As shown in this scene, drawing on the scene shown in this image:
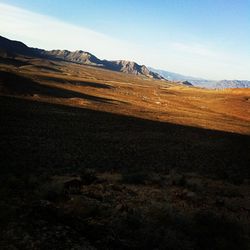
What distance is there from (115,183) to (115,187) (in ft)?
4.41

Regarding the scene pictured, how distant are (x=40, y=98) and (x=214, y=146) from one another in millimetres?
20392

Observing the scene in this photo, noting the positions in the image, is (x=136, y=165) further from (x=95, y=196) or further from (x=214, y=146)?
(x=214, y=146)

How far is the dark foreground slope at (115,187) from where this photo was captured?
8961 millimetres

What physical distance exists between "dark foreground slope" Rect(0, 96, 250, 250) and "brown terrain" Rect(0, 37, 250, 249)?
33mm

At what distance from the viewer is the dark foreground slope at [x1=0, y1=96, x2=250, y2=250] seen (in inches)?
353

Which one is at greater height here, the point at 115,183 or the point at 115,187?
the point at 115,187

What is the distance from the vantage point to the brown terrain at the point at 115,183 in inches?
356

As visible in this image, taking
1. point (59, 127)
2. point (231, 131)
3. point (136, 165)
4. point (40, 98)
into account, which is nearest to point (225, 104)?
point (231, 131)

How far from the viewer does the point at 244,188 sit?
57.7ft

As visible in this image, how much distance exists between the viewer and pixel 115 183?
1540cm

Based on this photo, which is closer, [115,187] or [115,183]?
[115,187]

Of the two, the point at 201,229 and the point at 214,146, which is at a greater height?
the point at 201,229

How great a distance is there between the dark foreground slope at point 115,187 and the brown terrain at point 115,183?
0.11ft

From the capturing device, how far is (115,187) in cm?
1405
